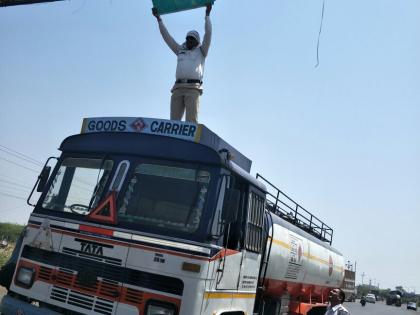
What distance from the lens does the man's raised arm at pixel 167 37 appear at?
27.9 ft

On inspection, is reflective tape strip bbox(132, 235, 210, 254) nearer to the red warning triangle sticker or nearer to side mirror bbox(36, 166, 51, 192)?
the red warning triangle sticker

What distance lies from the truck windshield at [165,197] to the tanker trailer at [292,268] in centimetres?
259

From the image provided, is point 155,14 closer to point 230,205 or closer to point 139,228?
point 230,205

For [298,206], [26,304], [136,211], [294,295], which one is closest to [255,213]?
[136,211]

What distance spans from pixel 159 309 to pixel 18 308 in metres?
1.84

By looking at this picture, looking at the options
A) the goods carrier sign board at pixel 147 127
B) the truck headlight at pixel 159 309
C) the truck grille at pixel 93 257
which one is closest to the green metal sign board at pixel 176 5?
the goods carrier sign board at pixel 147 127

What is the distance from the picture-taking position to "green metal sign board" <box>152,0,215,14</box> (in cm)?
785

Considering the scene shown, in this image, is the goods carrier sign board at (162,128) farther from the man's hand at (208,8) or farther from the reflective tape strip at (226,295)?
the man's hand at (208,8)

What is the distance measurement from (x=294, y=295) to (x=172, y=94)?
5013 millimetres

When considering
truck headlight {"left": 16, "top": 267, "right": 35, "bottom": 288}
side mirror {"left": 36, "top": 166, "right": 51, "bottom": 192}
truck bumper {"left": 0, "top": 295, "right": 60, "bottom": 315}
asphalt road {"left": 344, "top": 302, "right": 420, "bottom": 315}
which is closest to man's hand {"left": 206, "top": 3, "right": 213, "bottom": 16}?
side mirror {"left": 36, "top": 166, "right": 51, "bottom": 192}

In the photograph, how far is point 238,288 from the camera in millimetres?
6359

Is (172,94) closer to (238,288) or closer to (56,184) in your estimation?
(56,184)

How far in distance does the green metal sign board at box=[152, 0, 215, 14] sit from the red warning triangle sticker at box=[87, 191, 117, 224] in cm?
371

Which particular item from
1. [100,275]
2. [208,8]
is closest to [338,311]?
[100,275]
